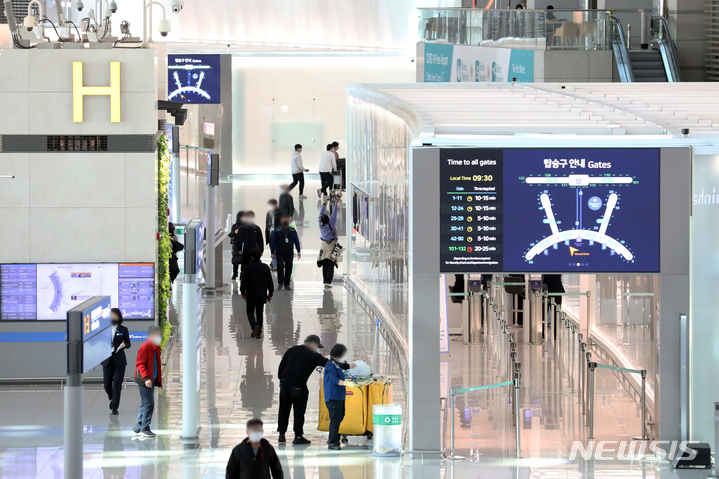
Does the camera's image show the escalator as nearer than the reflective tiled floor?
No

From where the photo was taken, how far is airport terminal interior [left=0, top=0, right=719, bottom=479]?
29.4ft

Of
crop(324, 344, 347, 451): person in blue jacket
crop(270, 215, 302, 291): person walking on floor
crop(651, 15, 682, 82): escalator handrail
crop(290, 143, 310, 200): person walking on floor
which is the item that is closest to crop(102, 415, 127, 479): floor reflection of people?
crop(324, 344, 347, 451): person in blue jacket

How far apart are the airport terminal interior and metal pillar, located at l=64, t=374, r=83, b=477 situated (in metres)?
0.02

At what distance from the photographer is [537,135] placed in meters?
8.98

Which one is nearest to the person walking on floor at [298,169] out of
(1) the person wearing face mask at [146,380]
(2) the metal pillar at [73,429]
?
(1) the person wearing face mask at [146,380]

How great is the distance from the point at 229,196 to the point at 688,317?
906 inches

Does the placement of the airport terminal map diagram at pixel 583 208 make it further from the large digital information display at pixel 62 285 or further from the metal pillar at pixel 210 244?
the metal pillar at pixel 210 244

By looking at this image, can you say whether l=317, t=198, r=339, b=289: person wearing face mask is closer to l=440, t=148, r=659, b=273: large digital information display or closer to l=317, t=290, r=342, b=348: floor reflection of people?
l=317, t=290, r=342, b=348: floor reflection of people

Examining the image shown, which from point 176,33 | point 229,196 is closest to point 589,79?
point 229,196

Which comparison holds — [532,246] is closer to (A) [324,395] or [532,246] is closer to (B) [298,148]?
(A) [324,395]

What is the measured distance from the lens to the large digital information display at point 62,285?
12117mm

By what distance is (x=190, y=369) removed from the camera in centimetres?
964

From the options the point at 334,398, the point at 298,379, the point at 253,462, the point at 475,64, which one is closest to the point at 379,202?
the point at 298,379

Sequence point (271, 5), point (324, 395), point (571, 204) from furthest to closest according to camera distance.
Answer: point (271, 5) → point (324, 395) → point (571, 204)
